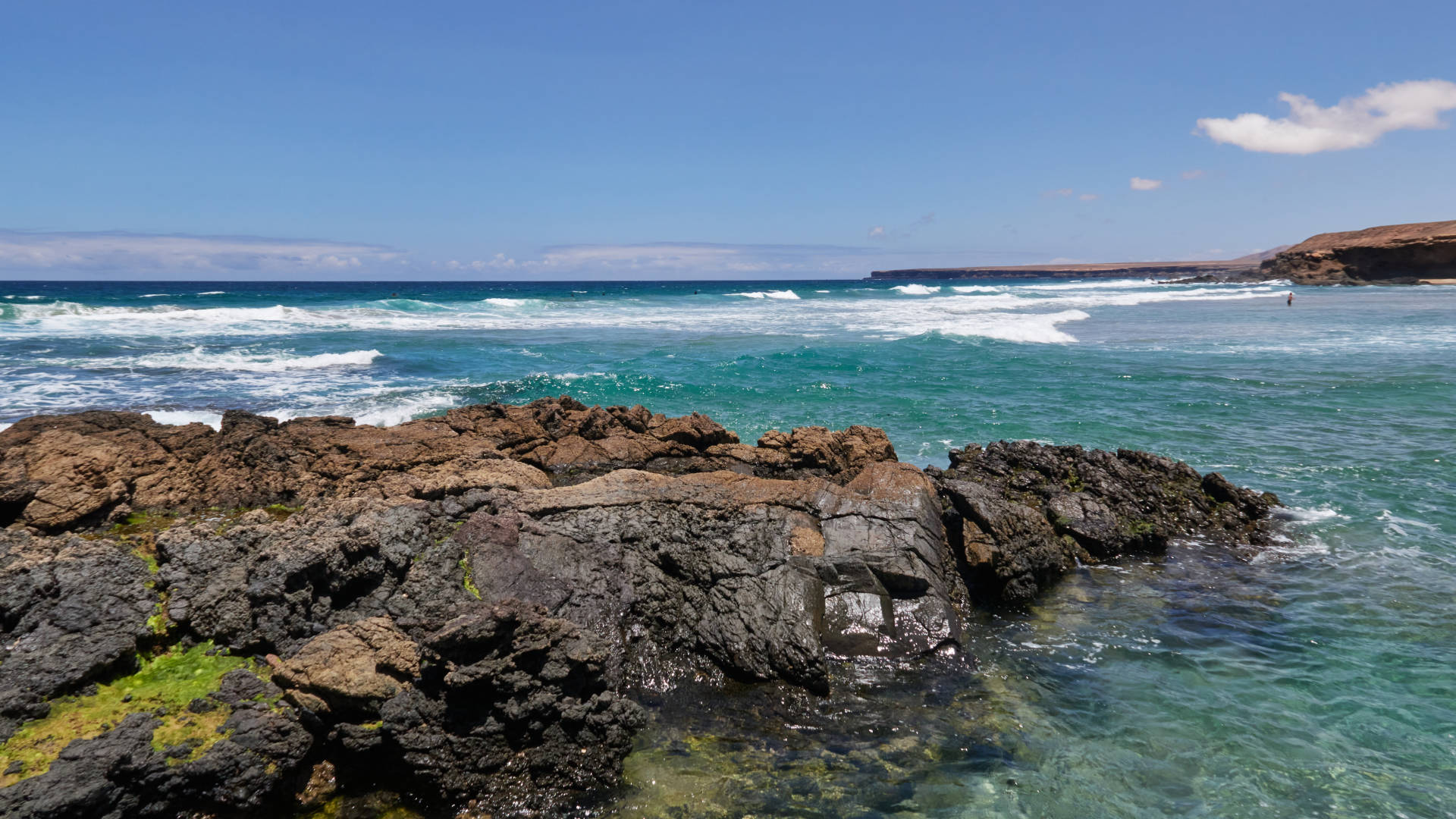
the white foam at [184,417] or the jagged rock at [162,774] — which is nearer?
the jagged rock at [162,774]

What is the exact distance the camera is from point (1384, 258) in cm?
7294

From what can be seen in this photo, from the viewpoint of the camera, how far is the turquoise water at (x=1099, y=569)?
4.60m

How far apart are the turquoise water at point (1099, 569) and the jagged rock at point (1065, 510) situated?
357 millimetres

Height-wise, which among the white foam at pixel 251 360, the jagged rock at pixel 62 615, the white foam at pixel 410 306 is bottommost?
the jagged rock at pixel 62 615

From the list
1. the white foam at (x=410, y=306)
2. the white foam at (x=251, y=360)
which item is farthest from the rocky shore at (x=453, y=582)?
the white foam at (x=410, y=306)

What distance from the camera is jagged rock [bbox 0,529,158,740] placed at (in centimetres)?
420

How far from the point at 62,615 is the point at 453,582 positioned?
2.28 metres

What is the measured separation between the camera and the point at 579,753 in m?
4.54

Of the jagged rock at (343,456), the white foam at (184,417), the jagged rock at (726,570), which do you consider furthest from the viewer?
the white foam at (184,417)

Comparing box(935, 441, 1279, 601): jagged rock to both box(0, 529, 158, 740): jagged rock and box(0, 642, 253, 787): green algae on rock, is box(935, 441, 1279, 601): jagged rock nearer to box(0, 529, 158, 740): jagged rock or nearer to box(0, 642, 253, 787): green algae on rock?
box(0, 642, 253, 787): green algae on rock

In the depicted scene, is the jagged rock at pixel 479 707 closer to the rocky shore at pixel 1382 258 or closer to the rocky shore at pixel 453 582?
the rocky shore at pixel 453 582

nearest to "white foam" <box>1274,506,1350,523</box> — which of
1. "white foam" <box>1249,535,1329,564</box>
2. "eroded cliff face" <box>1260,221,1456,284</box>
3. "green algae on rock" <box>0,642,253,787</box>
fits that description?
"white foam" <box>1249,535,1329,564</box>

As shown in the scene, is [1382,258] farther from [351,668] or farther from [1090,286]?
[351,668]

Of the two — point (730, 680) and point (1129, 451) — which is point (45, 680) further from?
point (1129, 451)
